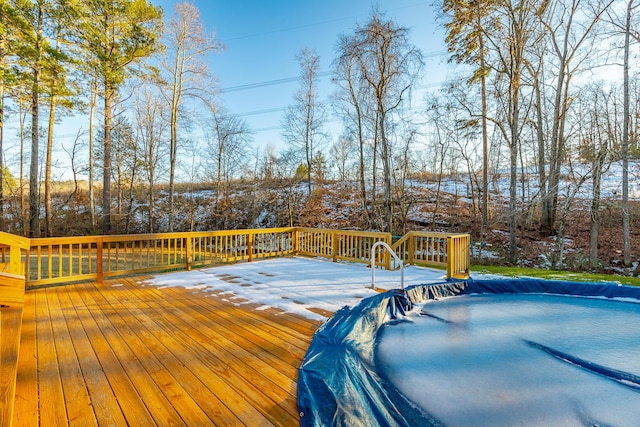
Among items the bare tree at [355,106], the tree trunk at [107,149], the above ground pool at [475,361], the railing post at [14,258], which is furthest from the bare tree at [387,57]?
the tree trunk at [107,149]

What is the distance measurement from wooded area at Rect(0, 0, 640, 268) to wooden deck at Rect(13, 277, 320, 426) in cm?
741

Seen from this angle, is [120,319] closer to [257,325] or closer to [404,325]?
[257,325]

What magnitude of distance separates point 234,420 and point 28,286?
14.9 feet

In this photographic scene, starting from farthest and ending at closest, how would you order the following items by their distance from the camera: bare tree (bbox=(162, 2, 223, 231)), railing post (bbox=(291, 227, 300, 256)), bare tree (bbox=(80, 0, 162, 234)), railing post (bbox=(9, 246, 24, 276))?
bare tree (bbox=(162, 2, 223, 231)) < bare tree (bbox=(80, 0, 162, 234)) < railing post (bbox=(291, 227, 300, 256)) < railing post (bbox=(9, 246, 24, 276))

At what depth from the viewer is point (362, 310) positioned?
328 cm

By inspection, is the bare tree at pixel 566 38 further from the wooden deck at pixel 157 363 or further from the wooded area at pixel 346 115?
the wooden deck at pixel 157 363

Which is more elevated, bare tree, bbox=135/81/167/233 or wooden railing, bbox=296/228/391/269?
bare tree, bbox=135/81/167/233

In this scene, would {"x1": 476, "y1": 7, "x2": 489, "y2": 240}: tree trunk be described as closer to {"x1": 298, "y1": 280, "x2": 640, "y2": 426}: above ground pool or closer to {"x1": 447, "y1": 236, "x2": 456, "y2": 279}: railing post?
{"x1": 447, "y1": 236, "x2": 456, "y2": 279}: railing post

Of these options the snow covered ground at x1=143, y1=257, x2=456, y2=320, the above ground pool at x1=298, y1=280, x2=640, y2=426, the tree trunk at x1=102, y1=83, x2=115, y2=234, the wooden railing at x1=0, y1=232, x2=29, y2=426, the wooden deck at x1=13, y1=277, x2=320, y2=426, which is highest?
the tree trunk at x1=102, y1=83, x2=115, y2=234

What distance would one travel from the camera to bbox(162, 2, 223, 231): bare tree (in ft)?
34.0

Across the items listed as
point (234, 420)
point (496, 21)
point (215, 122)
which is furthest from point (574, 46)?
point (215, 122)

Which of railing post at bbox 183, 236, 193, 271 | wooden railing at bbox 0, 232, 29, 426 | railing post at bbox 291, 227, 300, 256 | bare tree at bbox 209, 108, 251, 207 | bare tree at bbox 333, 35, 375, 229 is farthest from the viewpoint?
bare tree at bbox 209, 108, 251, 207

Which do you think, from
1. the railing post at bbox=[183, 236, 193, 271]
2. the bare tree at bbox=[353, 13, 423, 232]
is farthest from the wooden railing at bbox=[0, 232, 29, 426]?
the bare tree at bbox=[353, 13, 423, 232]

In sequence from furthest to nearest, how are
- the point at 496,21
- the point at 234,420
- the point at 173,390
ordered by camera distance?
the point at 496,21 < the point at 173,390 < the point at 234,420
